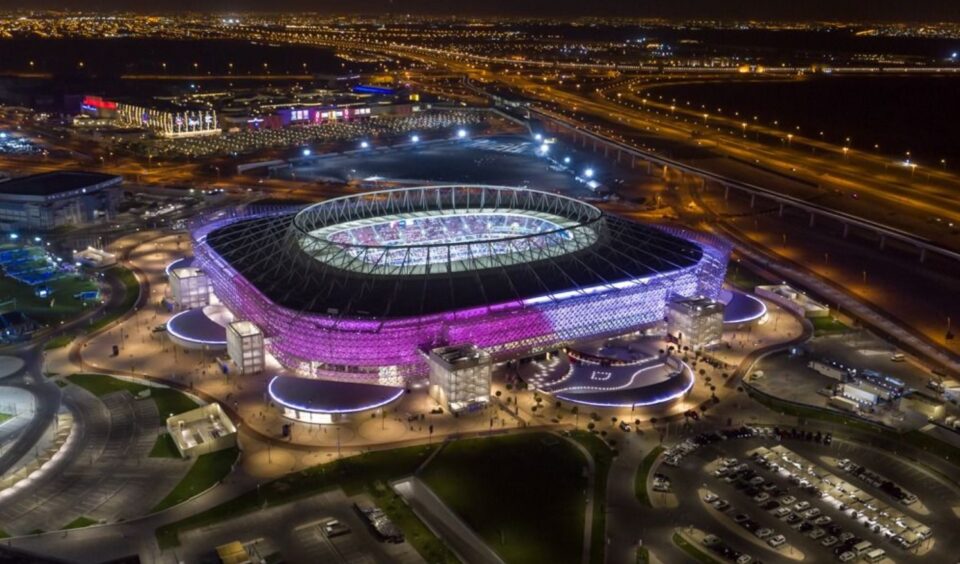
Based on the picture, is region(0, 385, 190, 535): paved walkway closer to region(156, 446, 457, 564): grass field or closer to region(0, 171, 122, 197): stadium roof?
region(156, 446, 457, 564): grass field

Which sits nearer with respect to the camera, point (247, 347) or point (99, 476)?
point (99, 476)

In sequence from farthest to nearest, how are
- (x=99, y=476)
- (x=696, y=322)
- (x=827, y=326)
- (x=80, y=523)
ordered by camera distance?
(x=827, y=326) < (x=696, y=322) < (x=99, y=476) < (x=80, y=523)

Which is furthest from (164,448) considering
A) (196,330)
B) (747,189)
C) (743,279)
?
(747,189)

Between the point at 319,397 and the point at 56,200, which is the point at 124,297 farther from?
the point at 319,397

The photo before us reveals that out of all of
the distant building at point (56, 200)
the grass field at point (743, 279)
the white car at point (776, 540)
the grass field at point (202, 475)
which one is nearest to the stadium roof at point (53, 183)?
the distant building at point (56, 200)

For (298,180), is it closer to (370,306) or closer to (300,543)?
(370,306)

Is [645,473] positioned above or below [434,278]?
below

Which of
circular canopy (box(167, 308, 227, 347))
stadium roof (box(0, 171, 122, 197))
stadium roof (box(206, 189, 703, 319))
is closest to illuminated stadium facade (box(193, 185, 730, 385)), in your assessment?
stadium roof (box(206, 189, 703, 319))
